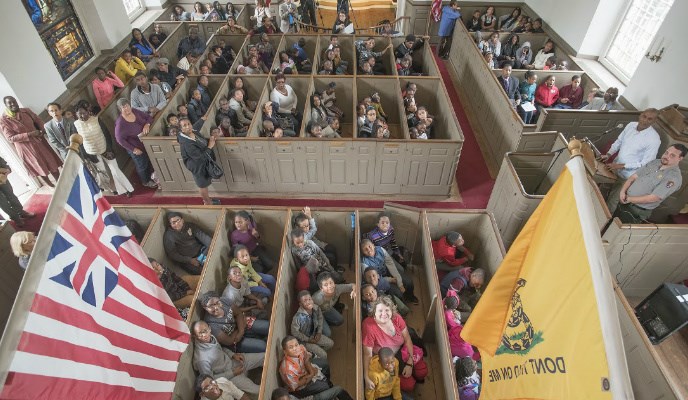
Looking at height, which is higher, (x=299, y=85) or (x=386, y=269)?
(x=299, y=85)

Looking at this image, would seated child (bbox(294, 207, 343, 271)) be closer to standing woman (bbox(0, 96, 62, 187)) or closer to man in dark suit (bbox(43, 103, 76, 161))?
man in dark suit (bbox(43, 103, 76, 161))

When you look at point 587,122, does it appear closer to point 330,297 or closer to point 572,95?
point 572,95

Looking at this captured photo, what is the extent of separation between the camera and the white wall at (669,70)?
20.4 ft

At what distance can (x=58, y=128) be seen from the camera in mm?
6207

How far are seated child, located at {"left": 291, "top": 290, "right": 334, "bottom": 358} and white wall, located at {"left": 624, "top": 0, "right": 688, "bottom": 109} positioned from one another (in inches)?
254

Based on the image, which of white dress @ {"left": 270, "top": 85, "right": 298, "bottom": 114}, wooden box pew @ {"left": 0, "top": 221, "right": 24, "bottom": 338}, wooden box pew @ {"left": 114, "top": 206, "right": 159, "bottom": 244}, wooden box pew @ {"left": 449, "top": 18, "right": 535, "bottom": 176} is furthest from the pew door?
wooden box pew @ {"left": 0, "top": 221, "right": 24, "bottom": 338}

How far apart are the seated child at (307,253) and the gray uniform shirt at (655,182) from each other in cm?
399

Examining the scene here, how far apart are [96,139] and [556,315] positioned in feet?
22.3

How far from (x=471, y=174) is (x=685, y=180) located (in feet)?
10.3

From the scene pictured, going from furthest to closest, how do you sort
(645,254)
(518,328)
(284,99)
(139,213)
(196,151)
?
(284,99)
(196,151)
(139,213)
(645,254)
(518,328)

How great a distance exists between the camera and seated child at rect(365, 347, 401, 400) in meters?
3.91

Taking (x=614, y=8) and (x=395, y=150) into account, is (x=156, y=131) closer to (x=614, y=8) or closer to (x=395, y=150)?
(x=395, y=150)

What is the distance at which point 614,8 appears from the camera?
848cm

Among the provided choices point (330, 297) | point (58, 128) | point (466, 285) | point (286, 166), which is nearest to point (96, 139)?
point (58, 128)
